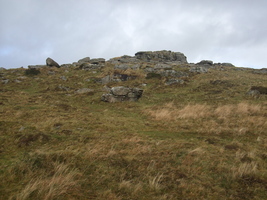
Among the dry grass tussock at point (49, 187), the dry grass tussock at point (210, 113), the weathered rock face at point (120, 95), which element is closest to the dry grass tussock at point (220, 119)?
the dry grass tussock at point (210, 113)

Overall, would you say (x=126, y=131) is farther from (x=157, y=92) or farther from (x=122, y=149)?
(x=157, y=92)

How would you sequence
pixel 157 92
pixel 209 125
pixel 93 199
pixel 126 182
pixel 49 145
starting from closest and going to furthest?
pixel 93 199 < pixel 126 182 < pixel 49 145 < pixel 209 125 < pixel 157 92

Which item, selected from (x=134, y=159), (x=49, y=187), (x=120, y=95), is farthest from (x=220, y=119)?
(x=49, y=187)

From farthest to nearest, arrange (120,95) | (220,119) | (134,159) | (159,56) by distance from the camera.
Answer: (159,56) → (120,95) → (220,119) → (134,159)

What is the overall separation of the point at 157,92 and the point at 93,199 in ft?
83.4

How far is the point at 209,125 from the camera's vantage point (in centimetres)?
1284

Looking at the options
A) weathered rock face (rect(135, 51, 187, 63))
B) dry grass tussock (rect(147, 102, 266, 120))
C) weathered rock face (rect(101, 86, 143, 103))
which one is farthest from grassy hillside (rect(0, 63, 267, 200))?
weathered rock face (rect(135, 51, 187, 63))

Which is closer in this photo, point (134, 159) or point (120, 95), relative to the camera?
point (134, 159)

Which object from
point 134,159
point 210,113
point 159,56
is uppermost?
point 159,56

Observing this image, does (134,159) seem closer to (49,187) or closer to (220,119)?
(49,187)

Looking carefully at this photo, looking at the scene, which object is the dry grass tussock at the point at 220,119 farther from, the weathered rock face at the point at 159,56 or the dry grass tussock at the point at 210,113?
the weathered rock face at the point at 159,56

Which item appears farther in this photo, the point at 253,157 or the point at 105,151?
the point at 105,151

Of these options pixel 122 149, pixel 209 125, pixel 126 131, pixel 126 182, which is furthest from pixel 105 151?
pixel 209 125

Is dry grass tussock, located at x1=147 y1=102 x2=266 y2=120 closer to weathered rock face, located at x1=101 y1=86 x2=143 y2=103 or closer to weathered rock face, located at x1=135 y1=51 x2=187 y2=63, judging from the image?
weathered rock face, located at x1=101 y1=86 x2=143 y2=103
